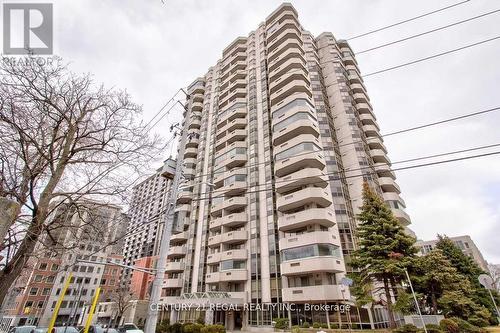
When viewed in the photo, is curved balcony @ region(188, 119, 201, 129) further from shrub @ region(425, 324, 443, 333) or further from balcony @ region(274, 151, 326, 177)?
shrub @ region(425, 324, 443, 333)

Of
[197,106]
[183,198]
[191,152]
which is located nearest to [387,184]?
[183,198]

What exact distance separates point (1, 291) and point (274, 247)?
2602 cm

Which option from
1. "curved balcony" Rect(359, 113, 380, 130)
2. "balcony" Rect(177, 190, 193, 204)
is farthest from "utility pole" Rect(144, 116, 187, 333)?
"curved balcony" Rect(359, 113, 380, 130)

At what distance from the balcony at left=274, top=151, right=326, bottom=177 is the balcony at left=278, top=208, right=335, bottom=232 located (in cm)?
Answer: 587

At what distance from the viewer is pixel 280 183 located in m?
31.7

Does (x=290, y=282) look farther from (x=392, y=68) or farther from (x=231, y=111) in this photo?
(x=231, y=111)

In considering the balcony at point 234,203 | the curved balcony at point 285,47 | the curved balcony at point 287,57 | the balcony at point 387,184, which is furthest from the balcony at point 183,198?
the curved balcony at point 285,47

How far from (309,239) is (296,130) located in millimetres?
14255

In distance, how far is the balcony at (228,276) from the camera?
99.3 feet

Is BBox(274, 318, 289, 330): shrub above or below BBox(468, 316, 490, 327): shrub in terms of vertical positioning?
below

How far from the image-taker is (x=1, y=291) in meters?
6.79

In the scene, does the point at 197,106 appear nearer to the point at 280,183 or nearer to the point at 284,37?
the point at 284,37

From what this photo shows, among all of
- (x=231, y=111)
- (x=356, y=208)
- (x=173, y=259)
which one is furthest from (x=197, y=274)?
(x=231, y=111)

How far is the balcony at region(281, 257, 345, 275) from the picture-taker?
79.2ft
